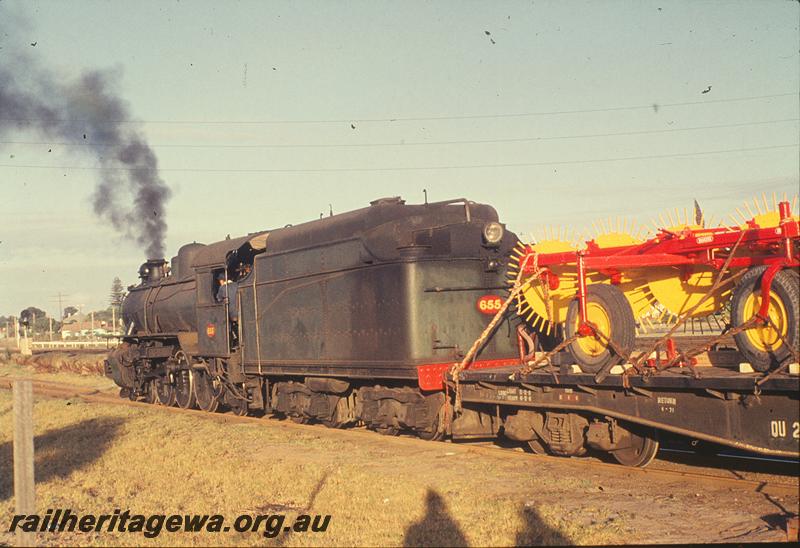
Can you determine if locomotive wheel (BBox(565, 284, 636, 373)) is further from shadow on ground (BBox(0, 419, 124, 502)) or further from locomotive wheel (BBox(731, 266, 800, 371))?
shadow on ground (BBox(0, 419, 124, 502))

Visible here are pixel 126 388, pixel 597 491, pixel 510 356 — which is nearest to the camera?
pixel 597 491

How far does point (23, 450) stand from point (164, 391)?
53.3 feet

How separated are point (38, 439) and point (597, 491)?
10.7 metres

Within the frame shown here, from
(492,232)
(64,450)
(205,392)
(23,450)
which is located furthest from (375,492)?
(205,392)

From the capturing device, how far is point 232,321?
17531 millimetres

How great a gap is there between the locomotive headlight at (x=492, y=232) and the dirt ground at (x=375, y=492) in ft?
10.3

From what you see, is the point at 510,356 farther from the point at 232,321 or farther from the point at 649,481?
the point at 232,321

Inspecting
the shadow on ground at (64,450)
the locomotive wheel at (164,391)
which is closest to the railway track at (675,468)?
the shadow on ground at (64,450)

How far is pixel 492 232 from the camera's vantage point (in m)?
12.6

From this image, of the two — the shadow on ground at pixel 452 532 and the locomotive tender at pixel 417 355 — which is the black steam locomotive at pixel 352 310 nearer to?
the locomotive tender at pixel 417 355

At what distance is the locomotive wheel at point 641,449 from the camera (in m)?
10.1

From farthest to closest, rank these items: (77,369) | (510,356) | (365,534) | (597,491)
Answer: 1. (77,369)
2. (510,356)
3. (597,491)
4. (365,534)

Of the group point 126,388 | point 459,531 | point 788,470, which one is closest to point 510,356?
point 788,470

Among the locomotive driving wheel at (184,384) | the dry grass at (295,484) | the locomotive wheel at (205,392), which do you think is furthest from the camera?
the locomotive driving wheel at (184,384)
